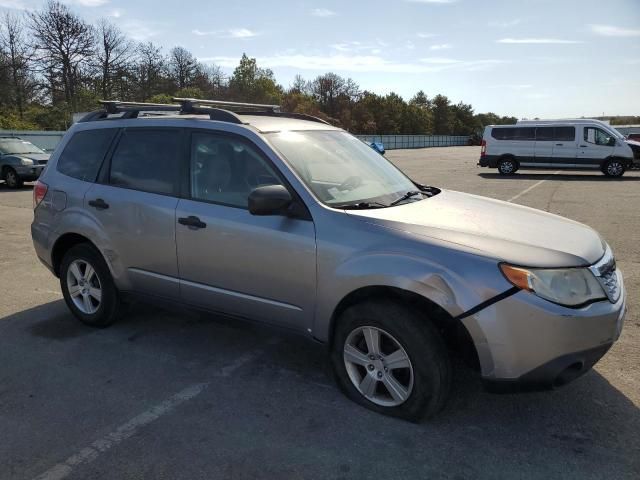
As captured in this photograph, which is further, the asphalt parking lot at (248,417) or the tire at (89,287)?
the tire at (89,287)

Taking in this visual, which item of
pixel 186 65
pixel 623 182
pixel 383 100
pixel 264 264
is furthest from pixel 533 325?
pixel 383 100

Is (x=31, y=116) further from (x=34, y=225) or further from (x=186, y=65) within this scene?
(x=34, y=225)

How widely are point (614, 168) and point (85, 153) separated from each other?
19804mm

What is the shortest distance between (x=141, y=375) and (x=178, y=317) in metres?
1.18

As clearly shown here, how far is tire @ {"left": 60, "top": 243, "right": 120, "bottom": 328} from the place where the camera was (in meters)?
4.43

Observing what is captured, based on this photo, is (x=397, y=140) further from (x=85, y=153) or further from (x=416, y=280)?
(x=416, y=280)

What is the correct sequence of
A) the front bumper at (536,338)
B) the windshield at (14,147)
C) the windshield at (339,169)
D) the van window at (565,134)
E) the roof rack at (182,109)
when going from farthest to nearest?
1. the van window at (565,134)
2. the windshield at (14,147)
3. the roof rack at (182,109)
4. the windshield at (339,169)
5. the front bumper at (536,338)

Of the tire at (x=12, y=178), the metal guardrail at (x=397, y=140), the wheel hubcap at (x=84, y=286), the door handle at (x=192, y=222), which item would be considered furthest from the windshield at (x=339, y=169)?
the metal guardrail at (x=397, y=140)

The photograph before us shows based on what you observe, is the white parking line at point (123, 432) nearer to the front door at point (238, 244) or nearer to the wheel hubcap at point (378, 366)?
the front door at point (238, 244)

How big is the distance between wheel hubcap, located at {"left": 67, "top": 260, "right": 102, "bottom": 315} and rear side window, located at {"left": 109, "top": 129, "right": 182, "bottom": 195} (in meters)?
0.85

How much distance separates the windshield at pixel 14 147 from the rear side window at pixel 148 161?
15.1 m

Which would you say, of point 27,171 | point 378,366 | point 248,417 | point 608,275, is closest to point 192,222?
point 248,417

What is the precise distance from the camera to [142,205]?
13.2 ft

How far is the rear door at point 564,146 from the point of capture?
20.0m
